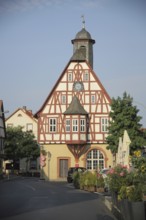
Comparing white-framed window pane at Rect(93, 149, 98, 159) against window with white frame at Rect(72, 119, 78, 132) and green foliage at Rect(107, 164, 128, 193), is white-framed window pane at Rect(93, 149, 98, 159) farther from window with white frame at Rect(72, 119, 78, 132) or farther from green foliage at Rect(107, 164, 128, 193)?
green foliage at Rect(107, 164, 128, 193)

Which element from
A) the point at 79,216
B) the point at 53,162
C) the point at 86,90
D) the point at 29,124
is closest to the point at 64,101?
the point at 86,90

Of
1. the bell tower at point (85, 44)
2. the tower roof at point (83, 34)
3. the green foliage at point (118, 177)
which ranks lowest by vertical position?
the green foliage at point (118, 177)

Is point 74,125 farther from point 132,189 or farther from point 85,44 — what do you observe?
point 132,189

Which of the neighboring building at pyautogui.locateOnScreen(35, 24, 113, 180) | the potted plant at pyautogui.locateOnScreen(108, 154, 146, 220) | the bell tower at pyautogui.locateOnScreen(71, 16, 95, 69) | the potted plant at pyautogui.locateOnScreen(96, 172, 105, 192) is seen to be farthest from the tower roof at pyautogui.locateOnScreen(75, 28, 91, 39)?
the potted plant at pyautogui.locateOnScreen(108, 154, 146, 220)

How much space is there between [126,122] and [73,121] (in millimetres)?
8491

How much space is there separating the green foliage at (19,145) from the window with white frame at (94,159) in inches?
832

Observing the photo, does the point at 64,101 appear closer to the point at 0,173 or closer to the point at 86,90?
the point at 86,90

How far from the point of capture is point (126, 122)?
50781mm

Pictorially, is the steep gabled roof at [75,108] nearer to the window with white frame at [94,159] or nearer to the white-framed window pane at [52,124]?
the white-framed window pane at [52,124]

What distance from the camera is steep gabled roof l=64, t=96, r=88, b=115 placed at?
187 ft

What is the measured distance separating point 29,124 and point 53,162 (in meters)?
37.1

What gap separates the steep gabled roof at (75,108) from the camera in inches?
2239

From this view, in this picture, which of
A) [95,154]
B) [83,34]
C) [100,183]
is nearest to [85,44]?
[83,34]

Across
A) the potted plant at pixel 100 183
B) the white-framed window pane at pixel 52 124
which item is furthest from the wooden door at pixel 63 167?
the potted plant at pixel 100 183
